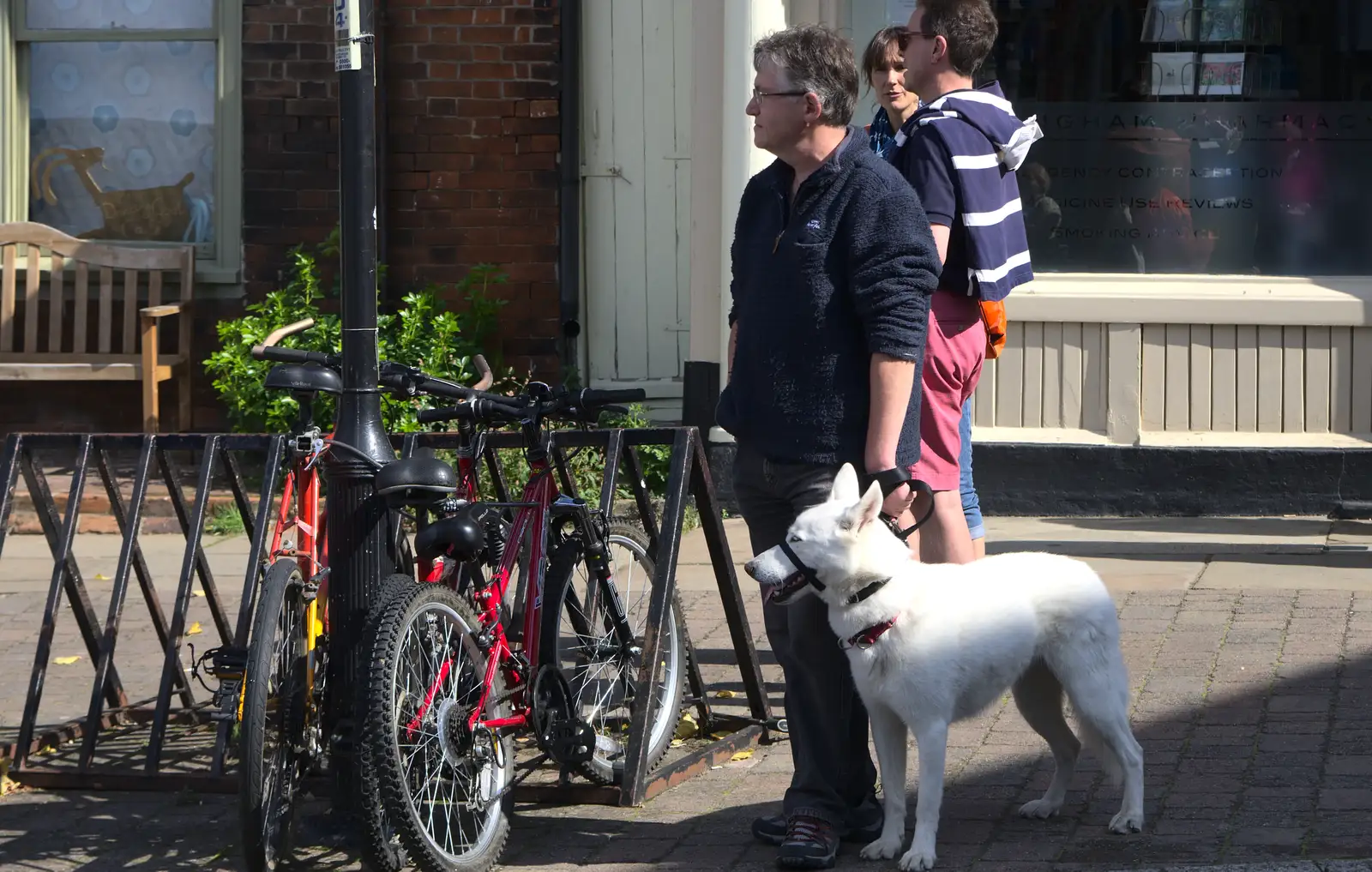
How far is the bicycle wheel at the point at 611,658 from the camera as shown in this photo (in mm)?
4924

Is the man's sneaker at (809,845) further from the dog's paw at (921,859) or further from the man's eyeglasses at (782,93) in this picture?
the man's eyeglasses at (782,93)

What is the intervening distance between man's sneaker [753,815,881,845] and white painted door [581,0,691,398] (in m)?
5.54

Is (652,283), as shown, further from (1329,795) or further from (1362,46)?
(1329,795)

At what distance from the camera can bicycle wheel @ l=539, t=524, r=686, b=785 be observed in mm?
4924

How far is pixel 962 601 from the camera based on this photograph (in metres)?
4.34

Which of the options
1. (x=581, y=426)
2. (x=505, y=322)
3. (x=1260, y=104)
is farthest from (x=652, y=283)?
(x=581, y=426)

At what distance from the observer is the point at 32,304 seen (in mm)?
10078

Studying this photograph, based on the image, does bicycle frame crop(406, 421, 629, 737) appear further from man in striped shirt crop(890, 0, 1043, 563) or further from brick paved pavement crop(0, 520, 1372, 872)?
man in striped shirt crop(890, 0, 1043, 563)

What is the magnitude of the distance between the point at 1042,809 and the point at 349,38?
2717 mm

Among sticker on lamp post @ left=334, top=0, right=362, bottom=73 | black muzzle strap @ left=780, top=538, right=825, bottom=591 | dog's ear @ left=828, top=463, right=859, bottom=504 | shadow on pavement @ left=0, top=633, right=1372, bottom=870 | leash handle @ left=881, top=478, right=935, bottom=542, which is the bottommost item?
shadow on pavement @ left=0, top=633, right=1372, bottom=870

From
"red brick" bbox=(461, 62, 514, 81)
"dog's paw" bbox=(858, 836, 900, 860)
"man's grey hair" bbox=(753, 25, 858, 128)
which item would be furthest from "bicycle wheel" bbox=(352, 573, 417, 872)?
"red brick" bbox=(461, 62, 514, 81)

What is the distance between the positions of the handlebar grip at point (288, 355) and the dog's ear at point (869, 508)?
1549 mm

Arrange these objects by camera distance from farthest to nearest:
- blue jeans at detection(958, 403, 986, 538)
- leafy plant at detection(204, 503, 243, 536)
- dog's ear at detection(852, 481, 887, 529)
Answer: leafy plant at detection(204, 503, 243, 536), blue jeans at detection(958, 403, 986, 538), dog's ear at detection(852, 481, 887, 529)

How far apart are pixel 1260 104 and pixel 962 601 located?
550 cm
